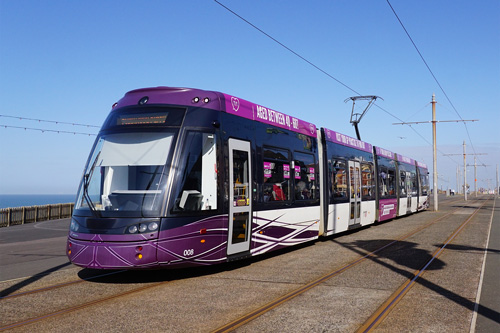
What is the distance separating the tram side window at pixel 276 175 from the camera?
34.6ft

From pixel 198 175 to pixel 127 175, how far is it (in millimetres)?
1191

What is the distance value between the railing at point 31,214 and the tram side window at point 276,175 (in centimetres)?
2092

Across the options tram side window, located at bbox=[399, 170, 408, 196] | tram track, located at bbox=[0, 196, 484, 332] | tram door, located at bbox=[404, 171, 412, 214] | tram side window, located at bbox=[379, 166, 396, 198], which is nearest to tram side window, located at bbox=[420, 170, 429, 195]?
tram door, located at bbox=[404, 171, 412, 214]

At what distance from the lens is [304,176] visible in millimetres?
12664

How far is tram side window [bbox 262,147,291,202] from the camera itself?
10.5m

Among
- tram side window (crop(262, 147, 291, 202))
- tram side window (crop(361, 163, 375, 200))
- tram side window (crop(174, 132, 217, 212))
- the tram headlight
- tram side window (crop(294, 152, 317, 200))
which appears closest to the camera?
the tram headlight

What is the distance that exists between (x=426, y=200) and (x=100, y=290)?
96.9ft

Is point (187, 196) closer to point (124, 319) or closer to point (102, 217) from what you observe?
point (102, 217)

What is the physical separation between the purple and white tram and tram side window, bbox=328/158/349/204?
3360 millimetres

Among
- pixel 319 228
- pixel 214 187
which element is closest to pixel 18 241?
pixel 319 228

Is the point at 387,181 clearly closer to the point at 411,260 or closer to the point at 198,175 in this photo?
the point at 411,260

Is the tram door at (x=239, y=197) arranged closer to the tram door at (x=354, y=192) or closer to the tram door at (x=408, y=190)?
the tram door at (x=354, y=192)

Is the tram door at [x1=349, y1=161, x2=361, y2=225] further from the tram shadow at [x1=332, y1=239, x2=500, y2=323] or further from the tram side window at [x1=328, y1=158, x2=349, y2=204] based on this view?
the tram shadow at [x1=332, y1=239, x2=500, y2=323]

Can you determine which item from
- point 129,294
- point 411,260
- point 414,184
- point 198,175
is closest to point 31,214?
point 414,184
